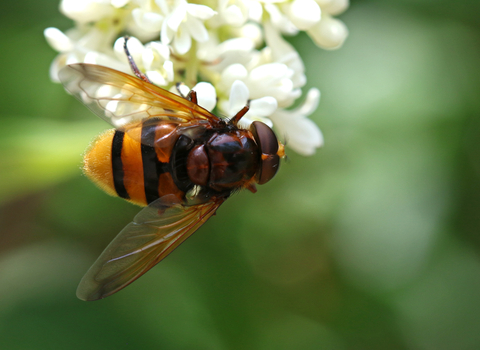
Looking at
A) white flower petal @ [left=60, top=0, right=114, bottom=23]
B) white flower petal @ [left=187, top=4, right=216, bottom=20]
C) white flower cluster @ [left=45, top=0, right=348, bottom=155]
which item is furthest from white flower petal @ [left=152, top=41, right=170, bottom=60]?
white flower petal @ [left=60, top=0, right=114, bottom=23]

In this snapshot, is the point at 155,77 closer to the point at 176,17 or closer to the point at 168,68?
the point at 168,68

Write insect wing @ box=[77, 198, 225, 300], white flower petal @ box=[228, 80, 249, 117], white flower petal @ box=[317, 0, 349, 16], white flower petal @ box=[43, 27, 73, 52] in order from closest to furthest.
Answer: insect wing @ box=[77, 198, 225, 300] → white flower petal @ box=[228, 80, 249, 117] → white flower petal @ box=[43, 27, 73, 52] → white flower petal @ box=[317, 0, 349, 16]

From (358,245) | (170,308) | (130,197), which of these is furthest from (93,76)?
(358,245)

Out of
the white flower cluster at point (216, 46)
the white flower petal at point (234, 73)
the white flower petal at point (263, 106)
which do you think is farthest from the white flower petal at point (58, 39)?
the white flower petal at point (263, 106)

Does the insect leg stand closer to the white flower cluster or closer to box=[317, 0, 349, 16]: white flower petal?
the white flower cluster

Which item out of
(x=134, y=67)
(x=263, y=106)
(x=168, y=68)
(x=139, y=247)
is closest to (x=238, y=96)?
(x=263, y=106)

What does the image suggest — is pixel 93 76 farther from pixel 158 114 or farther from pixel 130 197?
pixel 130 197

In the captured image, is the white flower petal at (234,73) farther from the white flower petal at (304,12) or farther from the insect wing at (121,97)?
the white flower petal at (304,12)
